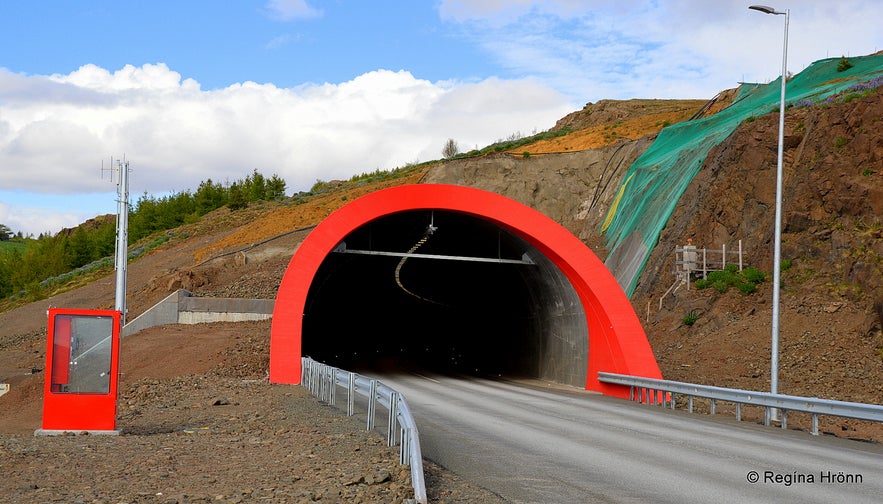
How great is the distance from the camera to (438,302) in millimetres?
44594

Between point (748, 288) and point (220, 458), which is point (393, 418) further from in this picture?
point (748, 288)

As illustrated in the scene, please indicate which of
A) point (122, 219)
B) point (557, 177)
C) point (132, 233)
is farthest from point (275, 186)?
point (122, 219)

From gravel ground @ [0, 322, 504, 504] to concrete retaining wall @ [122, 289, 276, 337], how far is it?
1773 centimetres

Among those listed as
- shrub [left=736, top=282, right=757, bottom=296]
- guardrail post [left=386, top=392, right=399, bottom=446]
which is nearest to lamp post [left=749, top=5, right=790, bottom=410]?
guardrail post [left=386, top=392, right=399, bottom=446]

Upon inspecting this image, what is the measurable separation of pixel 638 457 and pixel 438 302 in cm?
3291

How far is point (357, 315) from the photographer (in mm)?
43406

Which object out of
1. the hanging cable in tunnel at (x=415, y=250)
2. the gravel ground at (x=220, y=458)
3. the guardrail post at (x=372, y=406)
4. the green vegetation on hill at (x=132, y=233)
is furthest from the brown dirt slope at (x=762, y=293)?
the green vegetation on hill at (x=132, y=233)

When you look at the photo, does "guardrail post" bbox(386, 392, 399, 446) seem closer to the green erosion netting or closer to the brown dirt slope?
the brown dirt slope

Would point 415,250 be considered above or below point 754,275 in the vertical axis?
above

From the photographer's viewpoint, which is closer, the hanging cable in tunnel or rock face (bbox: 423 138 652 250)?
the hanging cable in tunnel

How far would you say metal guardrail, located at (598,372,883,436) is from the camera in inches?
550

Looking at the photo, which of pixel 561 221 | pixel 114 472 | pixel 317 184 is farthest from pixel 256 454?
pixel 317 184

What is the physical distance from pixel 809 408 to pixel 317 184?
98.9 meters

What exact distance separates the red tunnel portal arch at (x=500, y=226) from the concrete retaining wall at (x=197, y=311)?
15644 mm
